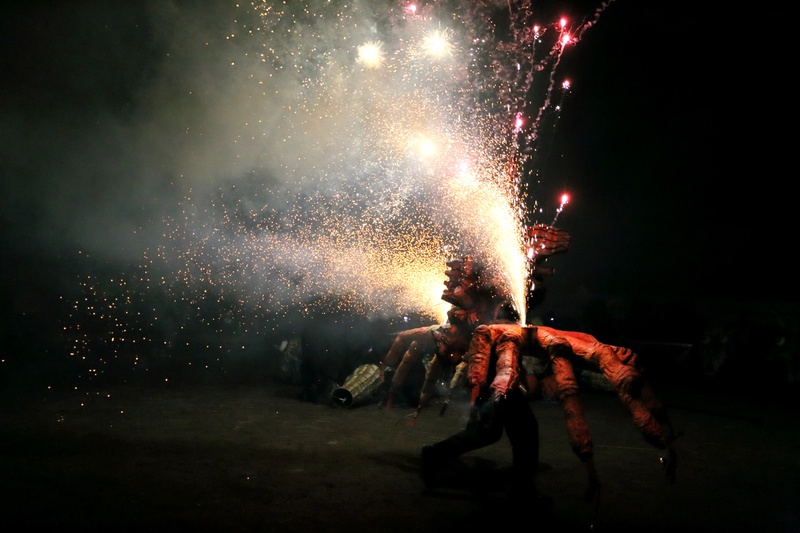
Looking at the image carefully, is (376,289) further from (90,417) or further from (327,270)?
(90,417)

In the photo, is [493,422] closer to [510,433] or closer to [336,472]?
[510,433]

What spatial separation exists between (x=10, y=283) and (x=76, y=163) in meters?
4.77

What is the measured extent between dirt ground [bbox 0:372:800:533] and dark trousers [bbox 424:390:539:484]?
0.30 meters

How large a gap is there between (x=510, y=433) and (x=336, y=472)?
162 centimetres

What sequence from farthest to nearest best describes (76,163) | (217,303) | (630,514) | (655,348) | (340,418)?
(217,303) < (655,348) < (76,163) < (340,418) < (630,514)

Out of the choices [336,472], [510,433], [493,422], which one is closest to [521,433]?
[510,433]

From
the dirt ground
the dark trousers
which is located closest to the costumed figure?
the dark trousers

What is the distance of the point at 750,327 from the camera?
11086mm

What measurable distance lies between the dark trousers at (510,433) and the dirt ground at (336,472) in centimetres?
30

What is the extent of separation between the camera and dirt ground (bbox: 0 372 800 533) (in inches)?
164

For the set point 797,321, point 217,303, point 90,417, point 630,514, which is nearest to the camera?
point 630,514

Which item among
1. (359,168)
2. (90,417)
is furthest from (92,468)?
(359,168)

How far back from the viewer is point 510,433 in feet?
15.6

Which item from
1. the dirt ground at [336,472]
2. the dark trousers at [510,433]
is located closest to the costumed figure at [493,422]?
the dark trousers at [510,433]
